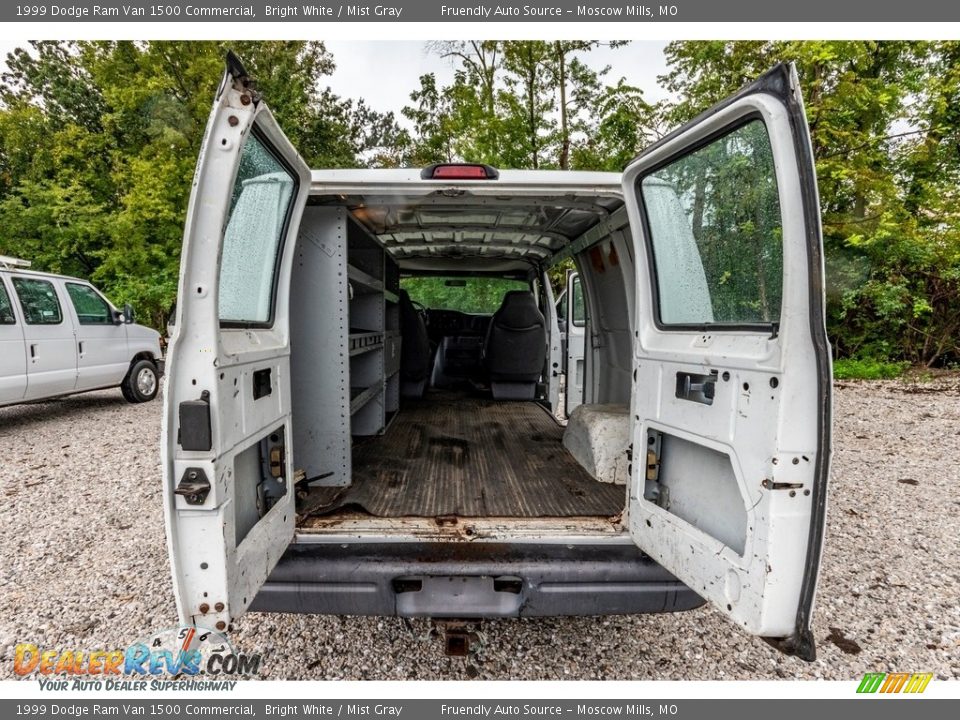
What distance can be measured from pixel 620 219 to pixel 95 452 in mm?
Answer: 5867

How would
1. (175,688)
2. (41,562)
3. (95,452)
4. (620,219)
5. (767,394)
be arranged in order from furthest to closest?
(95,452), (41,562), (620,219), (175,688), (767,394)

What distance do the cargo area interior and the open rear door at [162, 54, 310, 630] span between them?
525mm

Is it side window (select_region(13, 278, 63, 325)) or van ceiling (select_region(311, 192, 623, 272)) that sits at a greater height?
van ceiling (select_region(311, 192, 623, 272))

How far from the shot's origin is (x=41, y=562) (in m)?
3.06

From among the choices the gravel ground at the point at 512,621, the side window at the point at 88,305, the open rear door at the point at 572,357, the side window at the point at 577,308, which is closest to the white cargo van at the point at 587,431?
the gravel ground at the point at 512,621

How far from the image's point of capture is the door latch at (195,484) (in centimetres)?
148

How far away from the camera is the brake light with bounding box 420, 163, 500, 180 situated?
224 centimetres

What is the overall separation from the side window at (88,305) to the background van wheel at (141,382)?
0.87 meters

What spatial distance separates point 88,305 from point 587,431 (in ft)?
23.4

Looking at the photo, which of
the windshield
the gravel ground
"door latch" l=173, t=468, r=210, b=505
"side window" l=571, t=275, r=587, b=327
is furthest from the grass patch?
"door latch" l=173, t=468, r=210, b=505

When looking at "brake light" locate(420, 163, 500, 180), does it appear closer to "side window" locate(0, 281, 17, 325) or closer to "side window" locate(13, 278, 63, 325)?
"side window" locate(0, 281, 17, 325)

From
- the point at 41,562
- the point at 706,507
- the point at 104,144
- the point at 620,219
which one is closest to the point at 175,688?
→ the point at 41,562

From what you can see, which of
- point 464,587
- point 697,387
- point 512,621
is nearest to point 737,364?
point 697,387

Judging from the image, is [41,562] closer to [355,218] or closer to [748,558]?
[355,218]
